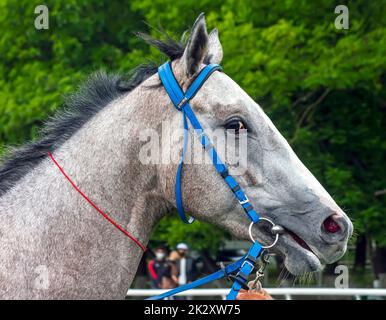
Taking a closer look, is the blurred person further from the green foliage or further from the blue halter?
the blue halter

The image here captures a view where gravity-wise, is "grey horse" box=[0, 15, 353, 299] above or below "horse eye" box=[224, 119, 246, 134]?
below

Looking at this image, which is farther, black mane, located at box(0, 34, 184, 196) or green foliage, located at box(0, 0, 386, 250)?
green foliage, located at box(0, 0, 386, 250)

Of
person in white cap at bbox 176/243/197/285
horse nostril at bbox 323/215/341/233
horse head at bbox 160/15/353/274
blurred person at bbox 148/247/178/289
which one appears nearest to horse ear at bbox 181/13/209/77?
horse head at bbox 160/15/353/274

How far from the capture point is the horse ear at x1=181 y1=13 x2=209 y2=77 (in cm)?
366

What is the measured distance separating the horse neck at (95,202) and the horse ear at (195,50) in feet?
0.79

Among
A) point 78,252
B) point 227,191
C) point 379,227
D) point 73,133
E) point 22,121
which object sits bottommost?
point 379,227

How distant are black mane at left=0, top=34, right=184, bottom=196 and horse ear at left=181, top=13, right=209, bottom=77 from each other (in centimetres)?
22

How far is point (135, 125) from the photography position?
149 inches

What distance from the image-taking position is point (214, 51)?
13.1 feet

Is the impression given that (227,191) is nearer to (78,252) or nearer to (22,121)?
(78,252)

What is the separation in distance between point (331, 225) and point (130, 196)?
960 millimetres
